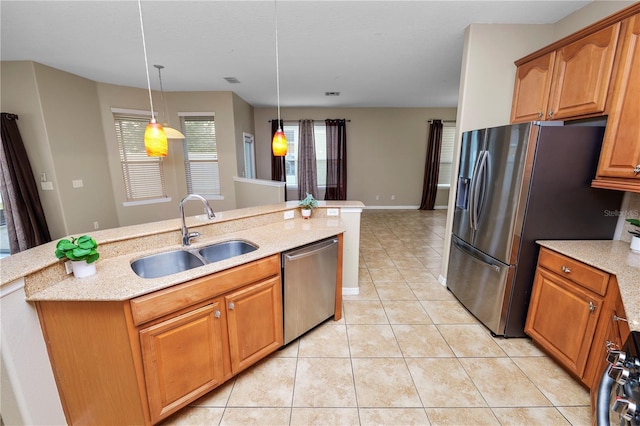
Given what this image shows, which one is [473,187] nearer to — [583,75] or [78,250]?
[583,75]

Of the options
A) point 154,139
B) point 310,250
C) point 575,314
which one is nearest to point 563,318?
point 575,314

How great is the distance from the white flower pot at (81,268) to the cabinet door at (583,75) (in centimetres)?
327

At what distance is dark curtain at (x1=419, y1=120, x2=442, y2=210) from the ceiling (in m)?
2.35

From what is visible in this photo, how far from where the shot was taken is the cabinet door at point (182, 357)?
1.33 meters

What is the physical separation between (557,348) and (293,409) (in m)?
1.86

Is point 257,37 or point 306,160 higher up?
point 257,37

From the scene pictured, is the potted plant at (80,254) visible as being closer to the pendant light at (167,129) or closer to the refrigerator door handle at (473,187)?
the pendant light at (167,129)

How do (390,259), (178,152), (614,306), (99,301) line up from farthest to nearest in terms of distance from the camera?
1. (178,152)
2. (390,259)
3. (614,306)
4. (99,301)

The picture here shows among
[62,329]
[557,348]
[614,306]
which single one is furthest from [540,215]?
[62,329]

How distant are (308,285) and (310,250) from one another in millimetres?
295

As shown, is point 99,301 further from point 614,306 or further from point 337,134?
point 337,134

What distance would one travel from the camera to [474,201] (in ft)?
7.52

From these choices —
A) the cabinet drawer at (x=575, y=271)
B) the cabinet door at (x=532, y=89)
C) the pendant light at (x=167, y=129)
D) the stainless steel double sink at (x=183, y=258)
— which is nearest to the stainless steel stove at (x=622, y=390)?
the cabinet drawer at (x=575, y=271)

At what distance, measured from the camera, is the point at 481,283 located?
230 cm
